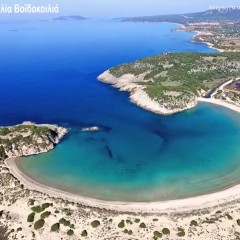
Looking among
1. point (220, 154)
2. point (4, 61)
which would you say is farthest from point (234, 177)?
point (4, 61)

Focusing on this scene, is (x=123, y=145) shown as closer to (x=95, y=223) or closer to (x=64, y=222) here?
(x=95, y=223)

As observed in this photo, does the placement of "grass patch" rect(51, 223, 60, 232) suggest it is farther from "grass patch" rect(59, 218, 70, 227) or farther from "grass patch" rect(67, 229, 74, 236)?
"grass patch" rect(67, 229, 74, 236)

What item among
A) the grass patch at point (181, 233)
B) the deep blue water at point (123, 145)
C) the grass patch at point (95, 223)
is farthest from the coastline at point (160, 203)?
the grass patch at point (181, 233)

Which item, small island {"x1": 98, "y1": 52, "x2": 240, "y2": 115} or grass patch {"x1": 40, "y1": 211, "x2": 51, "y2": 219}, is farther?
small island {"x1": 98, "y1": 52, "x2": 240, "y2": 115}

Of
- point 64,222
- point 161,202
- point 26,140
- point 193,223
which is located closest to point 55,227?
point 64,222

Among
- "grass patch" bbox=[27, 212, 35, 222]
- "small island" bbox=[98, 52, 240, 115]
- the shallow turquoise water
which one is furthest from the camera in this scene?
"small island" bbox=[98, 52, 240, 115]

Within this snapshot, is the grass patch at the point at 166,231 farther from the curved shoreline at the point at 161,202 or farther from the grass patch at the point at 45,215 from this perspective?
the grass patch at the point at 45,215

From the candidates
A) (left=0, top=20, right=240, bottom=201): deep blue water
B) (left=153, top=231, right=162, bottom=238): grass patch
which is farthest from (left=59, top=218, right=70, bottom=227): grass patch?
(left=153, top=231, right=162, bottom=238): grass patch

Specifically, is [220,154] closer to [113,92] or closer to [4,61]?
[113,92]
